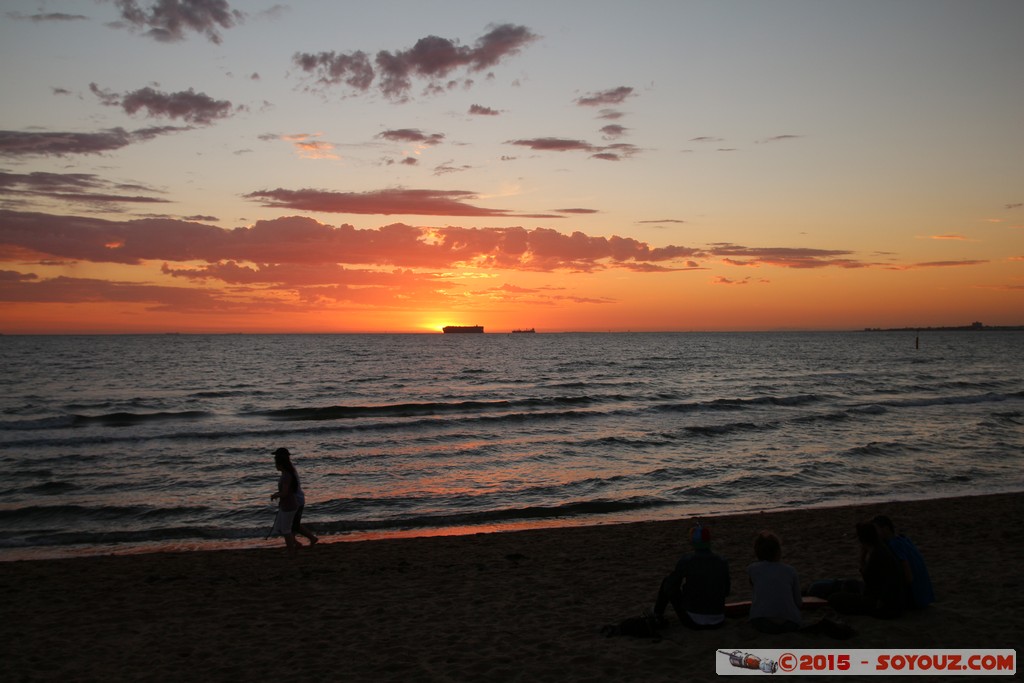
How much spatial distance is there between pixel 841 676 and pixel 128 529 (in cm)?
1614

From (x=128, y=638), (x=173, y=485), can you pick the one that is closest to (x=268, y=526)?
(x=173, y=485)

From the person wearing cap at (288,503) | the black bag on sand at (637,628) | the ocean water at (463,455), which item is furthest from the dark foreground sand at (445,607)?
the ocean water at (463,455)

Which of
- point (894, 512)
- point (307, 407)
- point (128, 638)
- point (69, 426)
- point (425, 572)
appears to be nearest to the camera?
point (128, 638)

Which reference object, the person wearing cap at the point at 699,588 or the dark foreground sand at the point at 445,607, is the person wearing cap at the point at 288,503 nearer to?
the dark foreground sand at the point at 445,607

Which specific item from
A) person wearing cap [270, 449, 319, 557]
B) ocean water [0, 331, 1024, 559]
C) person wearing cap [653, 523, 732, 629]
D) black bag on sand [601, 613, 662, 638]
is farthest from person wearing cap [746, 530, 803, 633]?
ocean water [0, 331, 1024, 559]

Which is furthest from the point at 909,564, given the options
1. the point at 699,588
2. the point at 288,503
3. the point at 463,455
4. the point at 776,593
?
the point at 463,455

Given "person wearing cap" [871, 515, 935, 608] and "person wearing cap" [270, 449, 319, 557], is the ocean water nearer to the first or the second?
"person wearing cap" [270, 449, 319, 557]

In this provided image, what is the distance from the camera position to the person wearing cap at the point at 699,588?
837cm

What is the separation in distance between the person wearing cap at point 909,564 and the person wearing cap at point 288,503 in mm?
9933

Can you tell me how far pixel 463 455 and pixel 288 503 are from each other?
1366 cm

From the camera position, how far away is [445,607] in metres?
10.6

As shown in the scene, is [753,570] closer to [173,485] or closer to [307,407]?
[173,485]

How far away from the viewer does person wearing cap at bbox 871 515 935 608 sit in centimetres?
859

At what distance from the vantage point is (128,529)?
17.3 meters
